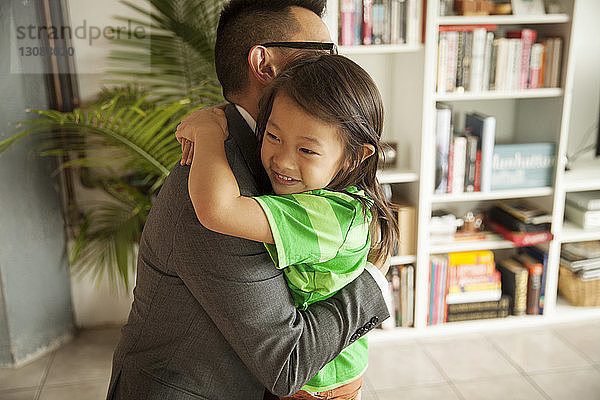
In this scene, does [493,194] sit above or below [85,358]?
above

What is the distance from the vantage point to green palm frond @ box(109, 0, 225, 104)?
A: 2527 millimetres

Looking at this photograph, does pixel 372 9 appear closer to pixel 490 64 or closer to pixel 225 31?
pixel 490 64

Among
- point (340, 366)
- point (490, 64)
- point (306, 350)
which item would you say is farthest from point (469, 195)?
point (306, 350)

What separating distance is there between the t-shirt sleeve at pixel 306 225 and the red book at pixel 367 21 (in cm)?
166

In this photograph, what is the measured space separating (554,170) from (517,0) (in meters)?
0.83

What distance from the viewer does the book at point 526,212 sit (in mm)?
2934

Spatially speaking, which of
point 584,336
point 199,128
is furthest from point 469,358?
point 199,128

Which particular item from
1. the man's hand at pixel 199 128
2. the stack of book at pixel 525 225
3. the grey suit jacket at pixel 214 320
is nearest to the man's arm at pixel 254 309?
the grey suit jacket at pixel 214 320

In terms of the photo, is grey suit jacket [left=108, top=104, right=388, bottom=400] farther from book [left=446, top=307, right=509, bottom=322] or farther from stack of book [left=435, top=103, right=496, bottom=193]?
book [left=446, top=307, right=509, bottom=322]

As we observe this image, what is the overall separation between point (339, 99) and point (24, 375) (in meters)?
2.27

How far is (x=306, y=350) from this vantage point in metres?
1.03

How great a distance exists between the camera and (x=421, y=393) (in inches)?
99.3

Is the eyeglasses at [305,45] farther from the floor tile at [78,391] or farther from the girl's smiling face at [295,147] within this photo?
the floor tile at [78,391]

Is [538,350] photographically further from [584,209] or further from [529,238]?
[584,209]
